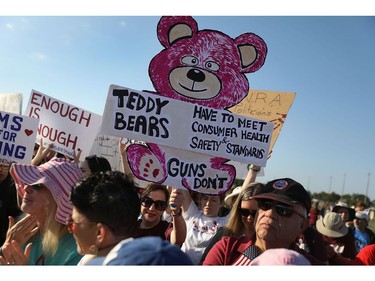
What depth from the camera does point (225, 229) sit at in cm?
299

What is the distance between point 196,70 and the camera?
11.3ft

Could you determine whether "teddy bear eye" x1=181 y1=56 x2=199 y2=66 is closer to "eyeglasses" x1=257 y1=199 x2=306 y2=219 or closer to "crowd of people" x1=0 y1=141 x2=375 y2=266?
"crowd of people" x1=0 y1=141 x2=375 y2=266

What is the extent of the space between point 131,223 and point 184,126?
5.52ft

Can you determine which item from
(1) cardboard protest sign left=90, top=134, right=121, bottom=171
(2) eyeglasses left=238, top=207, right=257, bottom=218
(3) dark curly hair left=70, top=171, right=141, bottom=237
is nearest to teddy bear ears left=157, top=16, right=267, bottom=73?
(2) eyeglasses left=238, top=207, right=257, bottom=218

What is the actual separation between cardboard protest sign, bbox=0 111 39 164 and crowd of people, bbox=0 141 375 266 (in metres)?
0.29

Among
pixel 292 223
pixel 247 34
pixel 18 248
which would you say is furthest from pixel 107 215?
pixel 247 34

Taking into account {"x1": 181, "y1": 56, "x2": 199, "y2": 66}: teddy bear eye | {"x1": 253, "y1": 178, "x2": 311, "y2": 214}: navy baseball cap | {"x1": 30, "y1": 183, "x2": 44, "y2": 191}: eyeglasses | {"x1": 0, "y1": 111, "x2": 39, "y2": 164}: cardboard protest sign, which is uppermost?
{"x1": 181, "y1": 56, "x2": 199, "y2": 66}: teddy bear eye

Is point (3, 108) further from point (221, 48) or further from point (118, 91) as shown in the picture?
point (221, 48)

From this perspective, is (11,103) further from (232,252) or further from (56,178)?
(232,252)

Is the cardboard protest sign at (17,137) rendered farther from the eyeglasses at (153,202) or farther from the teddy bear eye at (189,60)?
the teddy bear eye at (189,60)

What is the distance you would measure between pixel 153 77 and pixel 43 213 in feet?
4.97

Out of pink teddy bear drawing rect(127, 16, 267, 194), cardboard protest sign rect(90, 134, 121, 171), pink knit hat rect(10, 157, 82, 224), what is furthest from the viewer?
cardboard protest sign rect(90, 134, 121, 171)

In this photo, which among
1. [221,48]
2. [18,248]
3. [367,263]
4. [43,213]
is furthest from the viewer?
[221,48]

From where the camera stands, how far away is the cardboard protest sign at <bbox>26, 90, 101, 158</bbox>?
4219 millimetres
